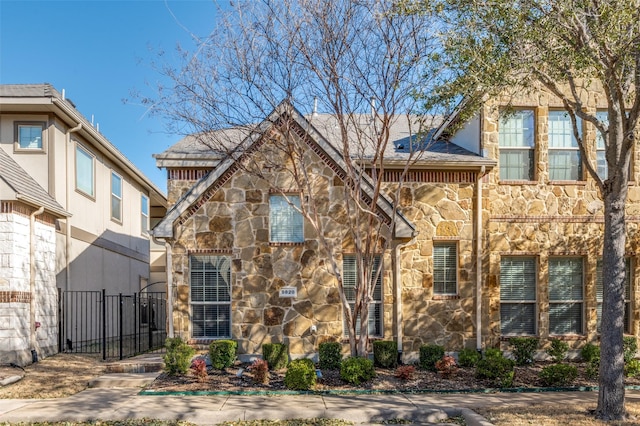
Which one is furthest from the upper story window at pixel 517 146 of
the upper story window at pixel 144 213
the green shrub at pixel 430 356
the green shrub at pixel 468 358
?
the upper story window at pixel 144 213

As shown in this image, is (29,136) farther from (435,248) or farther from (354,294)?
(435,248)

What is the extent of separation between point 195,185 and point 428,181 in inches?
211

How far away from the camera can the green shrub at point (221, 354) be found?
36.1 feet

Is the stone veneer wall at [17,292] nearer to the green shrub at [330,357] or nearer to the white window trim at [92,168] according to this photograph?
the white window trim at [92,168]

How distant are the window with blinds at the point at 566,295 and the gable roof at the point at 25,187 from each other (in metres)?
12.1

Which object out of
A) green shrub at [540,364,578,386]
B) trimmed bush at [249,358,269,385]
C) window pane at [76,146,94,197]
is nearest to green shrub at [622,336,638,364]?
green shrub at [540,364,578,386]

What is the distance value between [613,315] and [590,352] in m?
4.34

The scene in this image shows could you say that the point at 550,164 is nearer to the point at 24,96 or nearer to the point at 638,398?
the point at 638,398

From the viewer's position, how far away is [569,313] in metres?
13.1

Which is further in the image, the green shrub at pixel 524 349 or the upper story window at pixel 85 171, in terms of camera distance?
the upper story window at pixel 85 171

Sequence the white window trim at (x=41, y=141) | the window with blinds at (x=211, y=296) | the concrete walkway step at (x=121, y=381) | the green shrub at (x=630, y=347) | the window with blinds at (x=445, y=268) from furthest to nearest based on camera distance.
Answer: the white window trim at (x=41, y=141) → the window with blinds at (x=445, y=268) → the window with blinds at (x=211, y=296) → the green shrub at (x=630, y=347) → the concrete walkway step at (x=121, y=381)

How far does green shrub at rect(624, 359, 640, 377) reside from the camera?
10.8 meters

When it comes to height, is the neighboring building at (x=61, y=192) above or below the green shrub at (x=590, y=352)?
above

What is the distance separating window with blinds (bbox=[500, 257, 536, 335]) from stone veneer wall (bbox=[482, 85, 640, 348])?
8.0 inches
